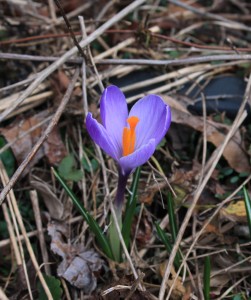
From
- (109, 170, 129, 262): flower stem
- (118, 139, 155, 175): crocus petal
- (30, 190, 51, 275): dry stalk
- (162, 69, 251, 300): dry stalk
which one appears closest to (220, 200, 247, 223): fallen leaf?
(162, 69, 251, 300): dry stalk

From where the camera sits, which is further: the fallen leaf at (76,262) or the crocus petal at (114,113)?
the fallen leaf at (76,262)

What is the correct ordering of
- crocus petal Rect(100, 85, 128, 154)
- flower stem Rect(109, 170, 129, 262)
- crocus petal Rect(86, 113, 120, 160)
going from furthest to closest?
flower stem Rect(109, 170, 129, 262) → crocus petal Rect(100, 85, 128, 154) → crocus petal Rect(86, 113, 120, 160)

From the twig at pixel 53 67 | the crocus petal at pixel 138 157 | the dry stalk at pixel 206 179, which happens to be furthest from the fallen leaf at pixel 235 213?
the twig at pixel 53 67

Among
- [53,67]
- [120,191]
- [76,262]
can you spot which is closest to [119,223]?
[120,191]

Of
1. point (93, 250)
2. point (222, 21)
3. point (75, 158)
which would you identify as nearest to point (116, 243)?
point (93, 250)

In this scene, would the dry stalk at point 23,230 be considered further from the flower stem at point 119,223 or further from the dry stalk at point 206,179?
the dry stalk at point 206,179

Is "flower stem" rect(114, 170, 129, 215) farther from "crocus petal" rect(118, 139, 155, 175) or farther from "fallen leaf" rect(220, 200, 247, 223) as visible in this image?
"fallen leaf" rect(220, 200, 247, 223)

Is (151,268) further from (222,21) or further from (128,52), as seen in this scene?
(222,21)

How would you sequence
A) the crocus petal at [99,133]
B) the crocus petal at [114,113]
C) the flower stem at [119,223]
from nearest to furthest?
1. the crocus petal at [99,133]
2. the crocus petal at [114,113]
3. the flower stem at [119,223]
